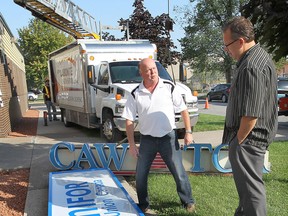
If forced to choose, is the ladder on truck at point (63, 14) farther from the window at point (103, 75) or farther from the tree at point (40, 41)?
the tree at point (40, 41)

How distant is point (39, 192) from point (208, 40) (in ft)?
117

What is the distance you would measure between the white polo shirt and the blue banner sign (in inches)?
35.4

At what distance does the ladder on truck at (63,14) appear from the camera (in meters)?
13.3

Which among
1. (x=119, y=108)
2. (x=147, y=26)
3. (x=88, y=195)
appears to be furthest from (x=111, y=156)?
(x=147, y=26)

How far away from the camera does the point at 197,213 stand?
3.84 metres

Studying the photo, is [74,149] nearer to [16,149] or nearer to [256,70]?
[16,149]

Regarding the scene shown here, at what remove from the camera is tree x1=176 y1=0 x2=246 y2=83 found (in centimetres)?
3778

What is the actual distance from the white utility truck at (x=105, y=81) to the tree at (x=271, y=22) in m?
3.89

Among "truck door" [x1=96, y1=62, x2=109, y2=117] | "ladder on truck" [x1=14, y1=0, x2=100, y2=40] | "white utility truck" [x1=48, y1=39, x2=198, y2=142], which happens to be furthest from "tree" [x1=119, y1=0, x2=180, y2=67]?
"truck door" [x1=96, y1=62, x2=109, y2=117]

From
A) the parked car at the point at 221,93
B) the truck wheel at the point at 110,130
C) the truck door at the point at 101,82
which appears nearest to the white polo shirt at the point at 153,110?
the truck wheel at the point at 110,130

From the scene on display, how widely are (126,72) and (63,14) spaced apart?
24.0 feet

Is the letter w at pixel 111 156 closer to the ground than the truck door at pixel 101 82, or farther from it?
closer to the ground

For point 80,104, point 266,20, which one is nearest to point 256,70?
point 266,20

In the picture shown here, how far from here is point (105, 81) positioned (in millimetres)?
8953
